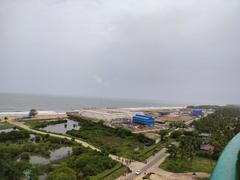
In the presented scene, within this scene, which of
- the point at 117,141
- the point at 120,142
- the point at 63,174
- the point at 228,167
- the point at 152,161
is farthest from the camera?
the point at 117,141

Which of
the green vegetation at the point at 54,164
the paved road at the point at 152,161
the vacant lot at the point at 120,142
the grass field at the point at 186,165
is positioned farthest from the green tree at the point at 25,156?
the grass field at the point at 186,165

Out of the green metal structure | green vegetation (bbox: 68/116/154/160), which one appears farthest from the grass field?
the green metal structure

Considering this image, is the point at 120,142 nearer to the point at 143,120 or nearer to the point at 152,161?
the point at 152,161

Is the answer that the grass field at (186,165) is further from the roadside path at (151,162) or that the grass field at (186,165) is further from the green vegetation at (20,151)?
the green vegetation at (20,151)

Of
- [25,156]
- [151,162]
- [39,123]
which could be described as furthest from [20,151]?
[39,123]

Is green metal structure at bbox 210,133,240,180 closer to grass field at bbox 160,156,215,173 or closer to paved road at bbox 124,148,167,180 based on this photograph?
paved road at bbox 124,148,167,180

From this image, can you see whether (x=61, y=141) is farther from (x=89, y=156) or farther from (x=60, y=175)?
(x=60, y=175)

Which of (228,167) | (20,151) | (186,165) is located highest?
(228,167)
